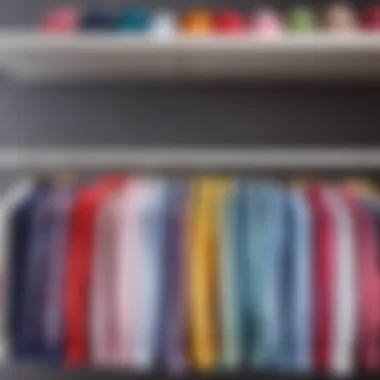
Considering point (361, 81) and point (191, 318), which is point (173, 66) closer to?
point (361, 81)

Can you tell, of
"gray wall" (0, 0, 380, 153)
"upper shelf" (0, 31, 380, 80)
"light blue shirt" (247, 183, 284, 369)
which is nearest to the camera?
"light blue shirt" (247, 183, 284, 369)

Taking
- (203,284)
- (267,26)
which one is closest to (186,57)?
(267,26)

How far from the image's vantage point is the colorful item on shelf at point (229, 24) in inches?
60.5

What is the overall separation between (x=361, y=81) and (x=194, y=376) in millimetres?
904

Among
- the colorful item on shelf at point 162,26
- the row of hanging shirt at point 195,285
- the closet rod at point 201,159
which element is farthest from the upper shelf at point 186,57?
the row of hanging shirt at point 195,285

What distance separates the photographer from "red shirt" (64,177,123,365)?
4.19 ft

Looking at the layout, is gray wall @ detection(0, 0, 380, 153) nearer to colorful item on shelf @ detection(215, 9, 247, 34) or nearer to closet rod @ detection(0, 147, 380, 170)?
closet rod @ detection(0, 147, 380, 170)

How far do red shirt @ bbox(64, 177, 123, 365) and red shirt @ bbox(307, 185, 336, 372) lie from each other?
44 centimetres

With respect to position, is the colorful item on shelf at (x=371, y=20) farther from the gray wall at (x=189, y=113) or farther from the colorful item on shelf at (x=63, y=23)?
the colorful item on shelf at (x=63, y=23)

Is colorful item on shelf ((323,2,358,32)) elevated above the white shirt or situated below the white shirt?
above

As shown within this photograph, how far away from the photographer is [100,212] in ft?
4.28

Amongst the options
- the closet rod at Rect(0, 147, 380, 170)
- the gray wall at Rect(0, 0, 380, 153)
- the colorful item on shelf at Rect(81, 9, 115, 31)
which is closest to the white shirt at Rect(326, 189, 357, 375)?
the closet rod at Rect(0, 147, 380, 170)

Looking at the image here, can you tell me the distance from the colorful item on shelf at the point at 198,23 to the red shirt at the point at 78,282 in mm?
507

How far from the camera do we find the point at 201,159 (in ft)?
5.22
